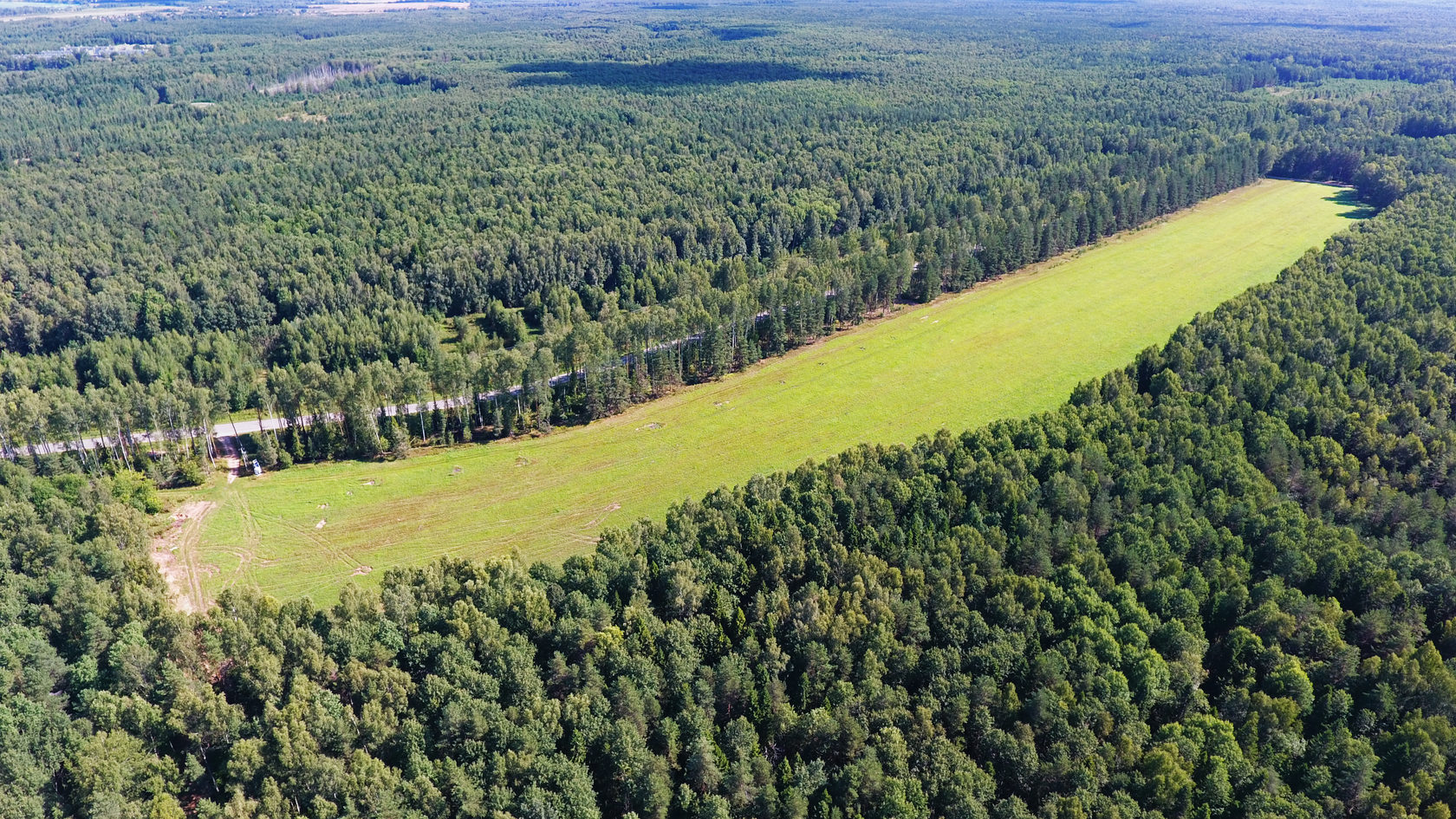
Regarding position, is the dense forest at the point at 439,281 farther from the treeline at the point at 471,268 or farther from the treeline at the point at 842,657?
the treeline at the point at 842,657

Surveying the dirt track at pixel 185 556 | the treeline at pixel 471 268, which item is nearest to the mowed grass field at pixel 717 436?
the dirt track at pixel 185 556

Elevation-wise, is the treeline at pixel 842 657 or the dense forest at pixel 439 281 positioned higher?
the dense forest at pixel 439 281

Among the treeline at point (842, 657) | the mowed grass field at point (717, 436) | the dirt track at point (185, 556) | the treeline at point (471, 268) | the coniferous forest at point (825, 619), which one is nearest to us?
the treeline at point (842, 657)

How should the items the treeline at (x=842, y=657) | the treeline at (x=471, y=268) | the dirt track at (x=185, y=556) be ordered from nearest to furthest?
the treeline at (x=842, y=657)
the dirt track at (x=185, y=556)
the treeline at (x=471, y=268)

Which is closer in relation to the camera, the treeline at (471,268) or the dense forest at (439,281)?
the dense forest at (439,281)

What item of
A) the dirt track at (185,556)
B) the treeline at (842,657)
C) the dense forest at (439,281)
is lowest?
the dirt track at (185,556)

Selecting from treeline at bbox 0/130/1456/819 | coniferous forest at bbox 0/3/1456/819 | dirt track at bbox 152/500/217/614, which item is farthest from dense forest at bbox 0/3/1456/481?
treeline at bbox 0/130/1456/819

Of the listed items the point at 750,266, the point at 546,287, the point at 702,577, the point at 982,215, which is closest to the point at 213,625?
the point at 702,577

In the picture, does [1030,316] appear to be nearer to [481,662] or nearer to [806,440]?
[806,440]
